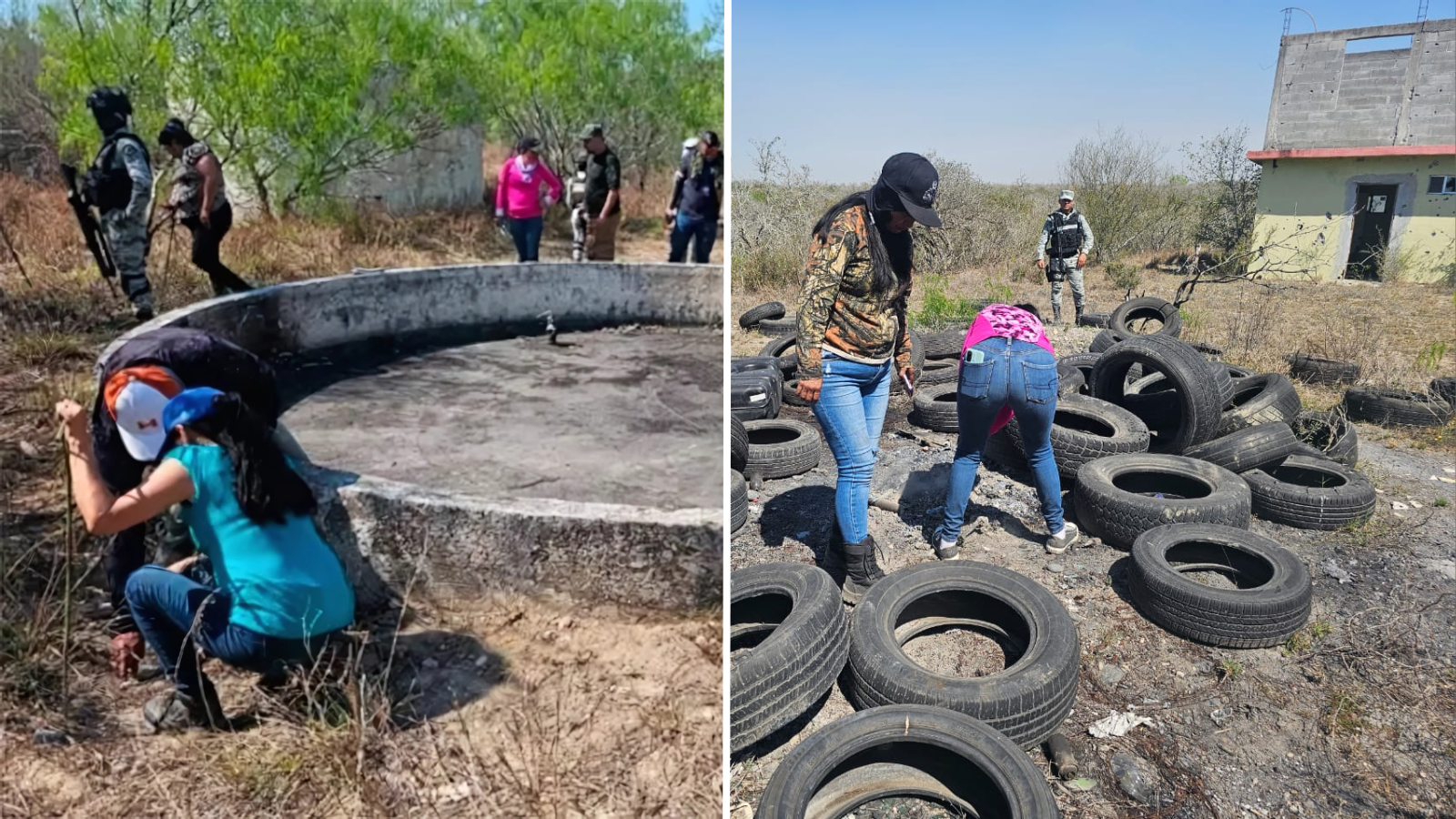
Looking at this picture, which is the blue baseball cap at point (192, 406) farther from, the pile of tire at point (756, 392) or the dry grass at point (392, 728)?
the pile of tire at point (756, 392)

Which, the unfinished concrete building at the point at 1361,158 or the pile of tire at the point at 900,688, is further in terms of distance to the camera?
the unfinished concrete building at the point at 1361,158

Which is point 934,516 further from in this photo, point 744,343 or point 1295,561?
point 744,343

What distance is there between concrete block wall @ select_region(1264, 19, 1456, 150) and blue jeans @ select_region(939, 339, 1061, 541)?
1634 centimetres

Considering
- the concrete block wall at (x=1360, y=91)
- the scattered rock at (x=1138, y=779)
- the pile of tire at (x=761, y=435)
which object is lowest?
the scattered rock at (x=1138, y=779)

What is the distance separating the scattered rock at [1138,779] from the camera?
9.59 feet

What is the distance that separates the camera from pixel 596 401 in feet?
23.8

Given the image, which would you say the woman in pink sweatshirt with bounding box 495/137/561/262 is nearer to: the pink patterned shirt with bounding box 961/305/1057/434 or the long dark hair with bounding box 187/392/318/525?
the pink patterned shirt with bounding box 961/305/1057/434

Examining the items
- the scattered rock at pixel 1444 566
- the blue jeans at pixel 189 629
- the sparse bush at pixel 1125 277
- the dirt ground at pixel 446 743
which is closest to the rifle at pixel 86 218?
the dirt ground at pixel 446 743

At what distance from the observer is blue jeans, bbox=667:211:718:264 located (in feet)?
35.1

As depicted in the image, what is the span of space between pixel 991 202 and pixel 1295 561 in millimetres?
12478

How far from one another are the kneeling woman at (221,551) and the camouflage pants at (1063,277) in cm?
949

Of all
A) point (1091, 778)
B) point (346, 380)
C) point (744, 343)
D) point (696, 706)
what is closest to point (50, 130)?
point (346, 380)

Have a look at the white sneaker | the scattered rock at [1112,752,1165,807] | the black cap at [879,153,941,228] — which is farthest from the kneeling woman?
the white sneaker

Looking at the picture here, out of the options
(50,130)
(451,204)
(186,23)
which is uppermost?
(186,23)
